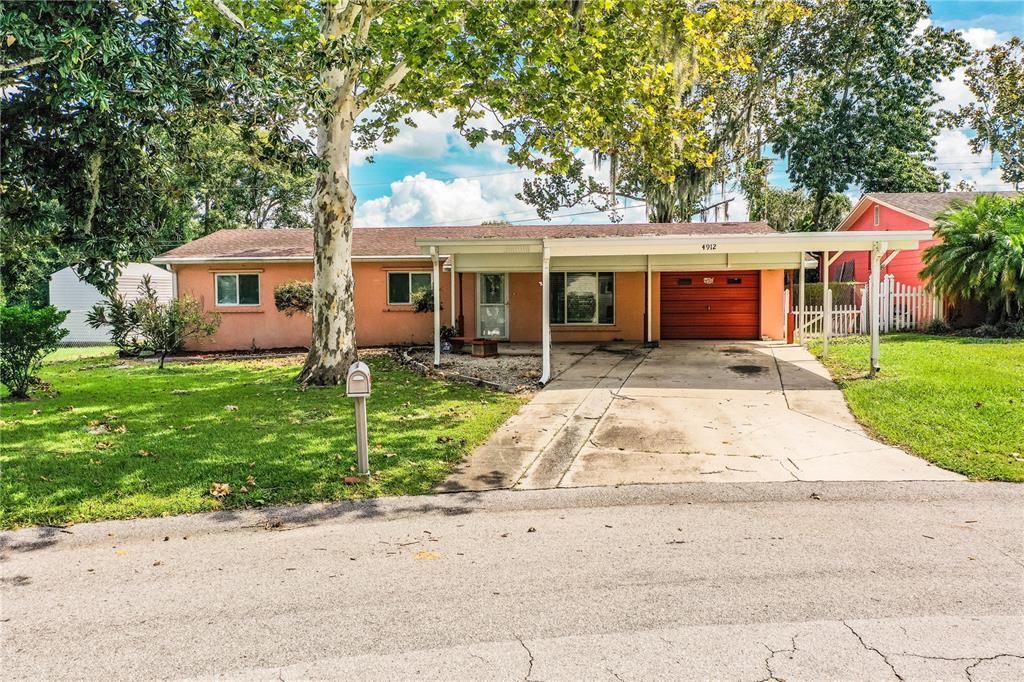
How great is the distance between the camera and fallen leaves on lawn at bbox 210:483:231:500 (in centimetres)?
583

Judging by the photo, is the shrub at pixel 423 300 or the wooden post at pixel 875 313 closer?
the wooden post at pixel 875 313

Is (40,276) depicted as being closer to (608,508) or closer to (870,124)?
(608,508)

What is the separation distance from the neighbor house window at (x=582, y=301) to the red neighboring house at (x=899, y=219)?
29.9 feet

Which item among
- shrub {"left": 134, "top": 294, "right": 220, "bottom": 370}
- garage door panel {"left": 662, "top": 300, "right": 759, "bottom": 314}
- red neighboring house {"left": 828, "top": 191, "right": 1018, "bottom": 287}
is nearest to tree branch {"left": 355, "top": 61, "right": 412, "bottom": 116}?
shrub {"left": 134, "top": 294, "right": 220, "bottom": 370}

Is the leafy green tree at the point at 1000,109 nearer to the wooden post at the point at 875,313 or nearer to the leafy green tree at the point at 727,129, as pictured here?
the leafy green tree at the point at 727,129

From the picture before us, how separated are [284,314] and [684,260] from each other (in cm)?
1122

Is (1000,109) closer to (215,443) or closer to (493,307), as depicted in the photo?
(493,307)

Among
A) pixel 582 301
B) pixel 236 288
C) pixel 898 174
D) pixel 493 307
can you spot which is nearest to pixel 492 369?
pixel 493 307

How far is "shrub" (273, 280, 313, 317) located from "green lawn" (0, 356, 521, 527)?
5.10 metres

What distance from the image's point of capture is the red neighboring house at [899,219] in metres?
21.0

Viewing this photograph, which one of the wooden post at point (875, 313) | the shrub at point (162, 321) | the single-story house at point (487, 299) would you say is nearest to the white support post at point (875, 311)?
the wooden post at point (875, 313)

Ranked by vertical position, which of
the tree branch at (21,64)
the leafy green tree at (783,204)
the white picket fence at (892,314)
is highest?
the leafy green tree at (783,204)

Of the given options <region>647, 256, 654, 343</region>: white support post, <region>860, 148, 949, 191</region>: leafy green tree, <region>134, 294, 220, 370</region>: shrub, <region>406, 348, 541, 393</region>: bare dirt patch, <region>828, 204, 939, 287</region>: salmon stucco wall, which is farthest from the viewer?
<region>860, 148, 949, 191</region>: leafy green tree

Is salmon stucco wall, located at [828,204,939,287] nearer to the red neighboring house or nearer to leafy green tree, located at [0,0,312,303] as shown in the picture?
the red neighboring house
